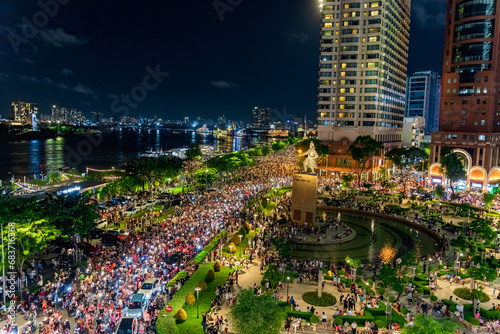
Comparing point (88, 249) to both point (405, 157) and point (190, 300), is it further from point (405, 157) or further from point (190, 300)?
point (405, 157)

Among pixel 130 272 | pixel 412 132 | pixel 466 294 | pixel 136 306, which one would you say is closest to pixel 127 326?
pixel 136 306

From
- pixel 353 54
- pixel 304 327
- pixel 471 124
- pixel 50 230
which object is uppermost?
pixel 353 54

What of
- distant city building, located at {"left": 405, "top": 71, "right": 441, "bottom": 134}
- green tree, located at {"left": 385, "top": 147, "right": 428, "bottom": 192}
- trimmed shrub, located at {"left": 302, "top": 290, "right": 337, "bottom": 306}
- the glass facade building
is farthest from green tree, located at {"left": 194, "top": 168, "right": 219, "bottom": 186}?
distant city building, located at {"left": 405, "top": 71, "right": 441, "bottom": 134}

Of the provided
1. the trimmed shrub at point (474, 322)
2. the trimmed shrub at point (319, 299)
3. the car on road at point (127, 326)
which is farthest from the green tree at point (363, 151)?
the car on road at point (127, 326)

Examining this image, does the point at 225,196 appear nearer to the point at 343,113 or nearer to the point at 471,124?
the point at 343,113

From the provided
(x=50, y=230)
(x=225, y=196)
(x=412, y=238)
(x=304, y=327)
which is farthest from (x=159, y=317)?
(x=225, y=196)
